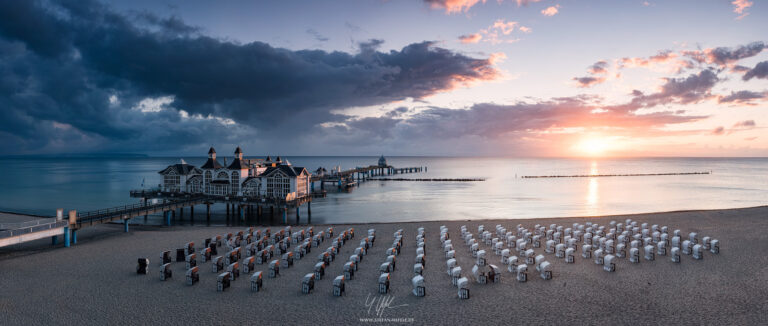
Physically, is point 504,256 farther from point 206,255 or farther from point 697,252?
point 206,255

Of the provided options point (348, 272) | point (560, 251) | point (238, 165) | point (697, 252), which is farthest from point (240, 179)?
point (697, 252)

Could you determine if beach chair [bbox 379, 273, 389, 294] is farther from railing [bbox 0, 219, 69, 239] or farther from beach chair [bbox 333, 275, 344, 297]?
railing [bbox 0, 219, 69, 239]

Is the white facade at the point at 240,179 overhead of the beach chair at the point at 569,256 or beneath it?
overhead

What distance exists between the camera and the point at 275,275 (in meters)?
18.8

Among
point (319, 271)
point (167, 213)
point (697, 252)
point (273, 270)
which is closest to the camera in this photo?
point (319, 271)

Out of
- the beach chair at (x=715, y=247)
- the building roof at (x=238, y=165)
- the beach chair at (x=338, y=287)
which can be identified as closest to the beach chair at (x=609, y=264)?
the beach chair at (x=715, y=247)

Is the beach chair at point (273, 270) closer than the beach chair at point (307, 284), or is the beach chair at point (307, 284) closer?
the beach chair at point (307, 284)

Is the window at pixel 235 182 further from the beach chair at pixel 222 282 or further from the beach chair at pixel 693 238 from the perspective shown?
the beach chair at pixel 693 238

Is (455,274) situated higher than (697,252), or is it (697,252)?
(455,274)
